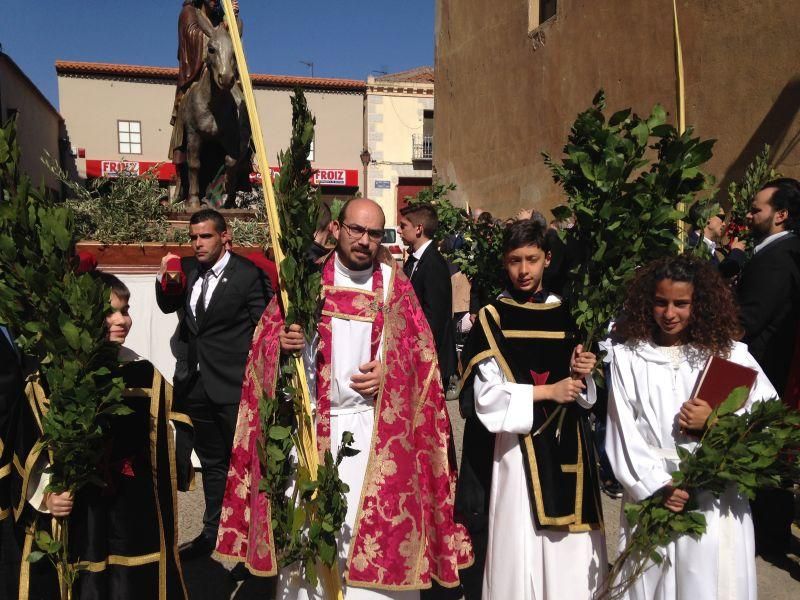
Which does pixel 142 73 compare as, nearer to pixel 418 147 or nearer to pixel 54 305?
pixel 418 147

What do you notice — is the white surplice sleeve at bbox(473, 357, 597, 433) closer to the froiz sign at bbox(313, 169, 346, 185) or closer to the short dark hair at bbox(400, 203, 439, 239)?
the short dark hair at bbox(400, 203, 439, 239)

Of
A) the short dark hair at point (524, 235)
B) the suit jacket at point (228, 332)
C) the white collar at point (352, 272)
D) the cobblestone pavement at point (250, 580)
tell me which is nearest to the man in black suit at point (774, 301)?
the cobblestone pavement at point (250, 580)

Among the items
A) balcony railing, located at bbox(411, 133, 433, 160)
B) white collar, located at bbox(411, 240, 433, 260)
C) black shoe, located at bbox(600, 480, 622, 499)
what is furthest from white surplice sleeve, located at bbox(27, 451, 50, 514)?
balcony railing, located at bbox(411, 133, 433, 160)

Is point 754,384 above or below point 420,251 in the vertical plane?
below

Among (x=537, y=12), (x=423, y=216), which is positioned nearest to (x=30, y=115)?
(x=537, y=12)

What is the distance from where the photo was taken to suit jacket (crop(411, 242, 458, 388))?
535cm

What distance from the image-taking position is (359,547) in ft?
9.62

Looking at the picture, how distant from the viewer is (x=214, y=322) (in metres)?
4.11

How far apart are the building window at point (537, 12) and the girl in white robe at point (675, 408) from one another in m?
12.6

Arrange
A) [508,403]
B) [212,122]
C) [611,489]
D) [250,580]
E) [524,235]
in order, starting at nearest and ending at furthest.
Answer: [508,403], [524,235], [250,580], [611,489], [212,122]

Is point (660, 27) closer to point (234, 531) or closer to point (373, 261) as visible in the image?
point (373, 261)

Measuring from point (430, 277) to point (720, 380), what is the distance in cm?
305

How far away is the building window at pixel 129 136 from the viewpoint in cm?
2953

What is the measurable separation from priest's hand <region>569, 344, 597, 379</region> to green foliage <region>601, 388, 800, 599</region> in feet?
1.44
